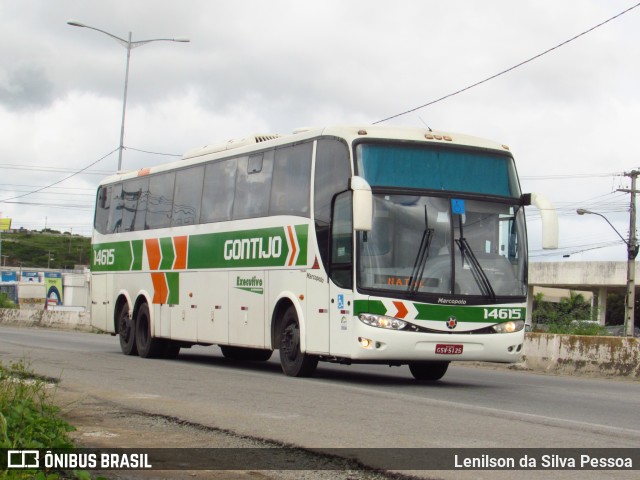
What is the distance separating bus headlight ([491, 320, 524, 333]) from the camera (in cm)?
1515

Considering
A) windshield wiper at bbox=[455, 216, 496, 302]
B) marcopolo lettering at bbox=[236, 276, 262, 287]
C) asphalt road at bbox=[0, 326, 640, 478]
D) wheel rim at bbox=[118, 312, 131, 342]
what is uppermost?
windshield wiper at bbox=[455, 216, 496, 302]

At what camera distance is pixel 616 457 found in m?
8.37

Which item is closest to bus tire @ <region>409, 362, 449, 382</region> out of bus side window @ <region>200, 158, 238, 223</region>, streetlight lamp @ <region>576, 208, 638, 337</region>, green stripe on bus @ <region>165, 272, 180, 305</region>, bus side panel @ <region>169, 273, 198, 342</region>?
bus side window @ <region>200, 158, 238, 223</region>

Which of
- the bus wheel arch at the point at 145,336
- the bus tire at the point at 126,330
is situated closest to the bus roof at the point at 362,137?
the bus wheel arch at the point at 145,336

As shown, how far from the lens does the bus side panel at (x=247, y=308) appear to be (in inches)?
683

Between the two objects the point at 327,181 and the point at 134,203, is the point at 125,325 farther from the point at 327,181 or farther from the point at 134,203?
the point at 327,181

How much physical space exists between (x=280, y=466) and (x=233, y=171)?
11.3 m

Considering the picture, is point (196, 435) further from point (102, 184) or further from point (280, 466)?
point (102, 184)

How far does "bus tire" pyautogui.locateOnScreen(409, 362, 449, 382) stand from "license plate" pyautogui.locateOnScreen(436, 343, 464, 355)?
2.07 m

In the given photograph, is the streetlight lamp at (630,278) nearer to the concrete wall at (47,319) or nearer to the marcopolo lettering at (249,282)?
the concrete wall at (47,319)

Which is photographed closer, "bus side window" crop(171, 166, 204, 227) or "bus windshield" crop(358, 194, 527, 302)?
"bus windshield" crop(358, 194, 527, 302)

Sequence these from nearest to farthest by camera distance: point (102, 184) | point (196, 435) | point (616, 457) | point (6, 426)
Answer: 1. point (6, 426)
2. point (616, 457)
3. point (196, 435)
4. point (102, 184)

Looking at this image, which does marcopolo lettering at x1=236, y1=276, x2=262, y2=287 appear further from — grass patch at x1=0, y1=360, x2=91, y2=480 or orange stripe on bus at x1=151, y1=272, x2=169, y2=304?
grass patch at x1=0, y1=360, x2=91, y2=480

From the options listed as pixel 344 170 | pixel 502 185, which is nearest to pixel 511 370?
pixel 502 185
